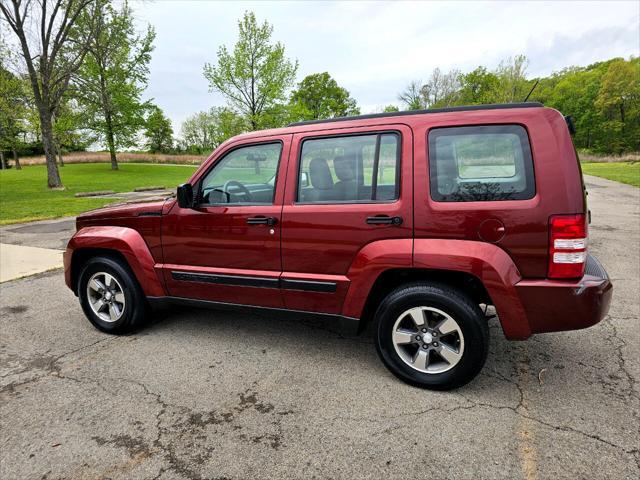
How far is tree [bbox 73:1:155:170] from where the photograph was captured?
23.9 meters

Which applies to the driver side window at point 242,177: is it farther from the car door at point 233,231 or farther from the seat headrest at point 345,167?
the seat headrest at point 345,167

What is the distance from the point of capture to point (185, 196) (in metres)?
3.24

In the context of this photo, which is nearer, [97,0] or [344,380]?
[344,380]

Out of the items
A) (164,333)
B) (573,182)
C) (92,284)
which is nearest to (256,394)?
(164,333)

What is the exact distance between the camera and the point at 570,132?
2475 millimetres

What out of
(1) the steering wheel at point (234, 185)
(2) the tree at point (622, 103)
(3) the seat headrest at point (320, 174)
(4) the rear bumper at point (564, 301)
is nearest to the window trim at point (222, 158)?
(1) the steering wheel at point (234, 185)

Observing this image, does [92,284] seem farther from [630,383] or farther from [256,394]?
[630,383]

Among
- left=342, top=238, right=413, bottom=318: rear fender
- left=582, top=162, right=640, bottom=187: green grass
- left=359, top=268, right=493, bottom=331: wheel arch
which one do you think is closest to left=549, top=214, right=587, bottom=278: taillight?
left=359, top=268, right=493, bottom=331: wheel arch

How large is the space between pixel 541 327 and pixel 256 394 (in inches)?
76.1

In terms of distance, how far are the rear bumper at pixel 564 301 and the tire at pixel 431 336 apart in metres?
0.31

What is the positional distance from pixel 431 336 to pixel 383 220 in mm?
865

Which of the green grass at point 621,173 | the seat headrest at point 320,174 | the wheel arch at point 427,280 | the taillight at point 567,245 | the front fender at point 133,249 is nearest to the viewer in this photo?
the taillight at point 567,245

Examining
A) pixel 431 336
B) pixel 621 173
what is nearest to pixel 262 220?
pixel 431 336

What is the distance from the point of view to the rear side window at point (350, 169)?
275 centimetres
